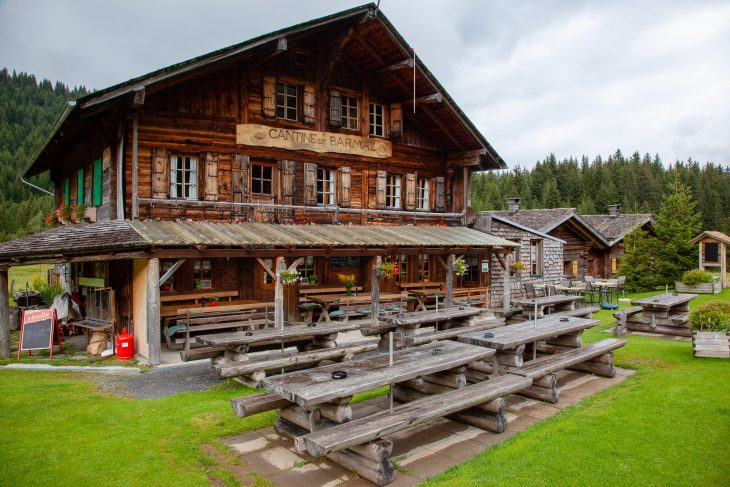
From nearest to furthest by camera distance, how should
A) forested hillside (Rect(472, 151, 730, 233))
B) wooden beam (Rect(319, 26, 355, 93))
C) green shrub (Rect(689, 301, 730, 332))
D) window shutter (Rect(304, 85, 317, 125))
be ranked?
1. green shrub (Rect(689, 301, 730, 332))
2. wooden beam (Rect(319, 26, 355, 93))
3. window shutter (Rect(304, 85, 317, 125))
4. forested hillside (Rect(472, 151, 730, 233))

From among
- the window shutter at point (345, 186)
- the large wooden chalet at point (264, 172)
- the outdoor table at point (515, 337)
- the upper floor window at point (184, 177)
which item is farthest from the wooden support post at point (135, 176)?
the outdoor table at point (515, 337)

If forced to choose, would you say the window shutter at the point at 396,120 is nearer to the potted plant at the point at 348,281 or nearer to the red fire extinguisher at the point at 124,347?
the potted plant at the point at 348,281

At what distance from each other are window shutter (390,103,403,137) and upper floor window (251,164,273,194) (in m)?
4.78

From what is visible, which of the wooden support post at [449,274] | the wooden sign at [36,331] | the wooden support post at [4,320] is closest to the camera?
the wooden support post at [4,320]

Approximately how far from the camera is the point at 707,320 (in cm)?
1073

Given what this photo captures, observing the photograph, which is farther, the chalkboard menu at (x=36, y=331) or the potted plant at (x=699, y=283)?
the potted plant at (x=699, y=283)

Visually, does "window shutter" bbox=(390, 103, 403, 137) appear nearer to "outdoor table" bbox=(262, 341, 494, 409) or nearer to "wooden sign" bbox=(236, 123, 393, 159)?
"wooden sign" bbox=(236, 123, 393, 159)

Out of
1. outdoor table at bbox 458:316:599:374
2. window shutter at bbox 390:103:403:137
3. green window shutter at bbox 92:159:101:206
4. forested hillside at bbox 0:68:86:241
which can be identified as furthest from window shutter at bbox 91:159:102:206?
forested hillside at bbox 0:68:86:241

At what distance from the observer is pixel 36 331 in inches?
456

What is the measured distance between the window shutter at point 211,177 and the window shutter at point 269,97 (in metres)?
2.14

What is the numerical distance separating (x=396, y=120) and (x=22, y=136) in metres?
90.4

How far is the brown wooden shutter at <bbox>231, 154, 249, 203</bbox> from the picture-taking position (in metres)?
14.8

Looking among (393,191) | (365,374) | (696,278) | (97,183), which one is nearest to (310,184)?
(393,191)

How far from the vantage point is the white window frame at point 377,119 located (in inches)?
699
